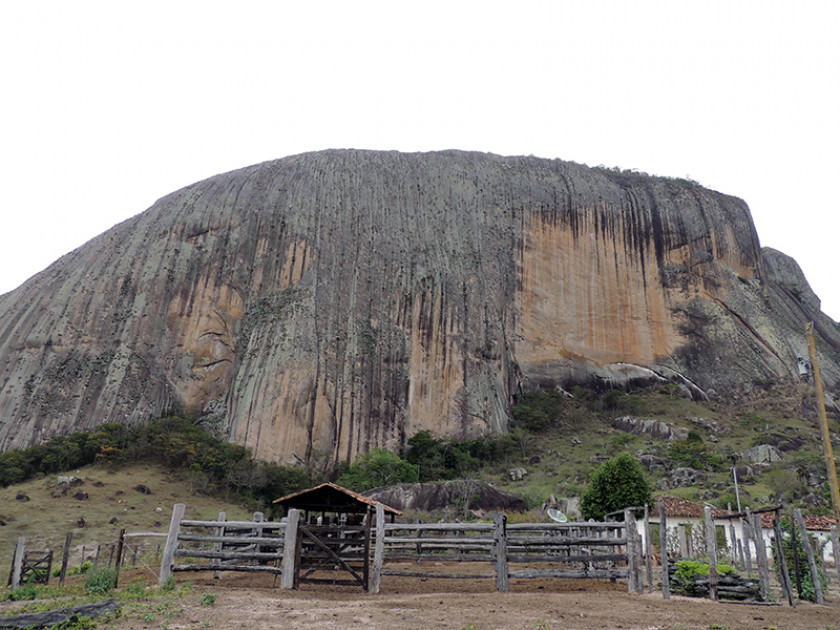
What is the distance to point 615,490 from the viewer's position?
96.1 ft

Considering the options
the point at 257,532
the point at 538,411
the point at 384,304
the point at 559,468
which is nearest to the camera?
the point at 257,532

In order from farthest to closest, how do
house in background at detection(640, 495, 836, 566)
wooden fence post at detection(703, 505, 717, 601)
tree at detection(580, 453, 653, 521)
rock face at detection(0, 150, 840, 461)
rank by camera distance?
rock face at detection(0, 150, 840, 461), tree at detection(580, 453, 653, 521), house in background at detection(640, 495, 836, 566), wooden fence post at detection(703, 505, 717, 601)

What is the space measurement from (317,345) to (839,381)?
5937cm

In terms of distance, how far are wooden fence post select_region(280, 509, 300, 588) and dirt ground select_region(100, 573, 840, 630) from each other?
338 millimetres

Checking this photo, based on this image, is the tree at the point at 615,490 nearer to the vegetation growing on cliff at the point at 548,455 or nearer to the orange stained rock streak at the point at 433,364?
the vegetation growing on cliff at the point at 548,455

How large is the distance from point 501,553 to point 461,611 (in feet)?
10.8

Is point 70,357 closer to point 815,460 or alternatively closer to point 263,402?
point 263,402

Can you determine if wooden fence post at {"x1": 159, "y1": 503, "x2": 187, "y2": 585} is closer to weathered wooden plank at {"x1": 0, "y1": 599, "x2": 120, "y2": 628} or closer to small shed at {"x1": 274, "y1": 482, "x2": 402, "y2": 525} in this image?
small shed at {"x1": 274, "y1": 482, "x2": 402, "y2": 525}

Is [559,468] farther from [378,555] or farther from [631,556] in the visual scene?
[378,555]

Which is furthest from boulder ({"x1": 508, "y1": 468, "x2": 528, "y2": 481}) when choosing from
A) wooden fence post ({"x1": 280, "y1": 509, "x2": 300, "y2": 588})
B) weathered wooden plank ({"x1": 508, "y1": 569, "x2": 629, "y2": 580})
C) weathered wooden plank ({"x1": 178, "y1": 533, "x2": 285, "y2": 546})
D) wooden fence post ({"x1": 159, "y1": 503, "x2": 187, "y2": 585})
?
wooden fence post ({"x1": 159, "y1": 503, "x2": 187, "y2": 585})

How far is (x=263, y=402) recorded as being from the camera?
167 feet

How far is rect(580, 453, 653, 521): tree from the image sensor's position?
2866 cm

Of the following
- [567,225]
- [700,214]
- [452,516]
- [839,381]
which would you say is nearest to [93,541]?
[452,516]

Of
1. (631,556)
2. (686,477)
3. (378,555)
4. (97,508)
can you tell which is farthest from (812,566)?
(97,508)
